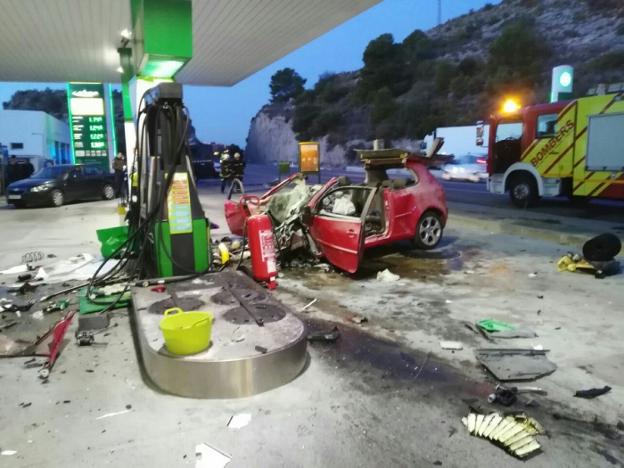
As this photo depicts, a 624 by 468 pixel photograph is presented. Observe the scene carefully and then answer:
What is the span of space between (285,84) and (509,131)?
63.4 m

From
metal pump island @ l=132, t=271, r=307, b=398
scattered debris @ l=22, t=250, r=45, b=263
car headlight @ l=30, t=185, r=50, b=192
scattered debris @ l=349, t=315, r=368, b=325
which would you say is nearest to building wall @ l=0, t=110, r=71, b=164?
car headlight @ l=30, t=185, r=50, b=192

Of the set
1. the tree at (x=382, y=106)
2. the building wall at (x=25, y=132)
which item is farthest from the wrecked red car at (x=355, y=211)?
the tree at (x=382, y=106)

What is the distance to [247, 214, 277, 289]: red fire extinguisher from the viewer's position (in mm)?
6305

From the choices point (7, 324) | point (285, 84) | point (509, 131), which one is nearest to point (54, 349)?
point (7, 324)

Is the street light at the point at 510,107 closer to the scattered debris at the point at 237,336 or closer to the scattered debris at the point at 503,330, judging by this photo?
the scattered debris at the point at 503,330

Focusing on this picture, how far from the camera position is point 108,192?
58.3ft

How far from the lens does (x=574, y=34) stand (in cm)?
3900

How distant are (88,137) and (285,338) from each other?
21.0 m

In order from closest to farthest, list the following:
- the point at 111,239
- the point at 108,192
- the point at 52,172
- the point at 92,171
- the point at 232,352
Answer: the point at 232,352 → the point at 111,239 → the point at 52,172 → the point at 92,171 → the point at 108,192

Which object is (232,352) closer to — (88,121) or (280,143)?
(88,121)

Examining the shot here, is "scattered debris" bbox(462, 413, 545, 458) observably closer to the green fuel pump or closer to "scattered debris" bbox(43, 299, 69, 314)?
the green fuel pump

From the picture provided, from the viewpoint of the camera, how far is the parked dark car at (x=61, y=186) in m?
15.5

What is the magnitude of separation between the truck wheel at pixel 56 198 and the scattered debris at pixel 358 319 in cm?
1418

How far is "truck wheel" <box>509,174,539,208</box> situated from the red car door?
750 cm
